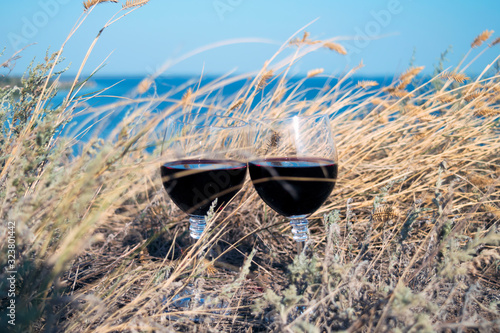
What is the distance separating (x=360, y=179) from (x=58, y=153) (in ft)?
5.26

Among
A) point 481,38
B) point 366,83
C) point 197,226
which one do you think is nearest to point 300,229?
point 197,226

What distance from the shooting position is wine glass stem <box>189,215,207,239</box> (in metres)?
1.38

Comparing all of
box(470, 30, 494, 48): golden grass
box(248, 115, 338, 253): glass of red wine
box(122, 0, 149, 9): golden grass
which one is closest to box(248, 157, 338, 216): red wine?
box(248, 115, 338, 253): glass of red wine

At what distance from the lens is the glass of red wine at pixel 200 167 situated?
1345 mm

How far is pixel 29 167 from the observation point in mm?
923

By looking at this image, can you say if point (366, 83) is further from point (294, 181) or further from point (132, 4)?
point (132, 4)

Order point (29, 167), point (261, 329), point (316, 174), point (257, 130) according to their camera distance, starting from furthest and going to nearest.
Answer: point (257, 130)
point (316, 174)
point (261, 329)
point (29, 167)

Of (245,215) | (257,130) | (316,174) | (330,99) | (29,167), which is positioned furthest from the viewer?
(330,99)

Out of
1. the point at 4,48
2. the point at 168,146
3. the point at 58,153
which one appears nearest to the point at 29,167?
the point at 58,153

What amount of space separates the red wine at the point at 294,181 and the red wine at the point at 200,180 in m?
0.09

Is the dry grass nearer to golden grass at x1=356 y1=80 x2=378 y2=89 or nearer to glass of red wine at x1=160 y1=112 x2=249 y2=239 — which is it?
glass of red wine at x1=160 y1=112 x2=249 y2=239

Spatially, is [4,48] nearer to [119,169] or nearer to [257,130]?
[119,169]

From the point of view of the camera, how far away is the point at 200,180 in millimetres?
1335

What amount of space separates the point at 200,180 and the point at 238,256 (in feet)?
2.10
